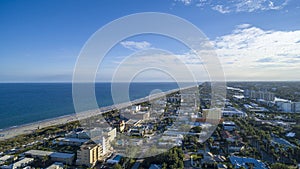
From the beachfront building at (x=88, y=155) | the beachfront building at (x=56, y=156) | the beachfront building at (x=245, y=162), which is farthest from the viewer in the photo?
the beachfront building at (x=56, y=156)


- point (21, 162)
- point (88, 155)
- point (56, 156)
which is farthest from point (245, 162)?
point (21, 162)

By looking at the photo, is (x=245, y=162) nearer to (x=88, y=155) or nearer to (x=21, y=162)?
(x=88, y=155)

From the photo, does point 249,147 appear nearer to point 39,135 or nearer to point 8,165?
point 8,165

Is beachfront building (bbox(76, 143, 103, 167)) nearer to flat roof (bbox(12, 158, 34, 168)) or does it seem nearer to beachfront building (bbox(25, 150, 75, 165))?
beachfront building (bbox(25, 150, 75, 165))

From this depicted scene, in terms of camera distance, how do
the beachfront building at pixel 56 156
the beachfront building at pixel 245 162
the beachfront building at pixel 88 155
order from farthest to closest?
the beachfront building at pixel 56 156
the beachfront building at pixel 88 155
the beachfront building at pixel 245 162

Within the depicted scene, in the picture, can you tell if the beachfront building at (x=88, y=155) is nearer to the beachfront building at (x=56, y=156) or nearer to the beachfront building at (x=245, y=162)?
the beachfront building at (x=56, y=156)

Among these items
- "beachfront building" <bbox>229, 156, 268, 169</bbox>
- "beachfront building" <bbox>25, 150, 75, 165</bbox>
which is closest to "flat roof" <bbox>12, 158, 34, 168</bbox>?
"beachfront building" <bbox>25, 150, 75, 165</bbox>

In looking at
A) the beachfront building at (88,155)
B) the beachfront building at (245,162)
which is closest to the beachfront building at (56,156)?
the beachfront building at (88,155)

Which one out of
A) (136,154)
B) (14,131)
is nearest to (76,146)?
(136,154)
